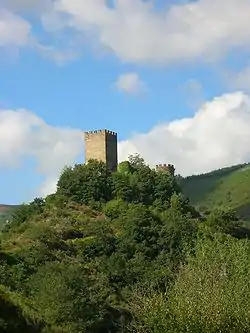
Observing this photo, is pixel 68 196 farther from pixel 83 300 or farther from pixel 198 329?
pixel 198 329

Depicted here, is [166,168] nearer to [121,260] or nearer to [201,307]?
[121,260]

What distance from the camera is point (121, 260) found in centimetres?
7612

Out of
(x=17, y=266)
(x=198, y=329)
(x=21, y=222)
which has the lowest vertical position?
(x=198, y=329)

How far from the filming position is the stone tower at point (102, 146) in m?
94.1

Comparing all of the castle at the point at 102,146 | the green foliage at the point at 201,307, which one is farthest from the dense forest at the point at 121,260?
the castle at the point at 102,146

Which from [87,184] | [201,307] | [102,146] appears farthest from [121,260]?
[201,307]

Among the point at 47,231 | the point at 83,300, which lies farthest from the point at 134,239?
the point at 83,300

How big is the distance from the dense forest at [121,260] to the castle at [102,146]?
240 cm

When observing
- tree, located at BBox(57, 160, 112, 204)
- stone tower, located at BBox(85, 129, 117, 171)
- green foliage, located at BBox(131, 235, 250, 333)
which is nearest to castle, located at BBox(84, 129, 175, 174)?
stone tower, located at BBox(85, 129, 117, 171)

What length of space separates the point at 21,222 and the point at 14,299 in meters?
43.5

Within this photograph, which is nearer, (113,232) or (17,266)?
(17,266)

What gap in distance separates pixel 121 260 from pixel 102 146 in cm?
2216

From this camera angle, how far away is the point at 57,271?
60.8 metres

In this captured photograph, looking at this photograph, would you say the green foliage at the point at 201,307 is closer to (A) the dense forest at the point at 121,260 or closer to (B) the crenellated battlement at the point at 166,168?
(A) the dense forest at the point at 121,260
